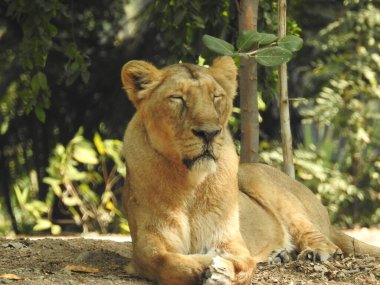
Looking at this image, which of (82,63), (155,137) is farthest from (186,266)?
(82,63)

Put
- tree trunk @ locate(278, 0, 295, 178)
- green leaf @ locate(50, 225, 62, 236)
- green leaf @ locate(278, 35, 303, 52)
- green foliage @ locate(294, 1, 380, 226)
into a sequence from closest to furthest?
1. green leaf @ locate(278, 35, 303, 52)
2. tree trunk @ locate(278, 0, 295, 178)
3. green leaf @ locate(50, 225, 62, 236)
4. green foliage @ locate(294, 1, 380, 226)

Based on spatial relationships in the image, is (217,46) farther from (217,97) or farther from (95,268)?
(95,268)

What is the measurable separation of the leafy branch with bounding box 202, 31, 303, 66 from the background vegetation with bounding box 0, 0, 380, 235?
3.43m

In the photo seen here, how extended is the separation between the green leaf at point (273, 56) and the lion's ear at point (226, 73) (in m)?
0.26

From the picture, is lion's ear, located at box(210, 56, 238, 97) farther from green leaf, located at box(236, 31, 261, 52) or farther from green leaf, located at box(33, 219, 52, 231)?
green leaf, located at box(33, 219, 52, 231)

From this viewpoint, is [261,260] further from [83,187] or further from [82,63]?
[83,187]

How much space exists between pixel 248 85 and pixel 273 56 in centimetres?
80

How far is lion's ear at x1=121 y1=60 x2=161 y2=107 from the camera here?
4.29 meters

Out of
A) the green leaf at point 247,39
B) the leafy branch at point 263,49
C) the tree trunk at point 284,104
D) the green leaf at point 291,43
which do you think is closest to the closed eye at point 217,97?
the leafy branch at point 263,49

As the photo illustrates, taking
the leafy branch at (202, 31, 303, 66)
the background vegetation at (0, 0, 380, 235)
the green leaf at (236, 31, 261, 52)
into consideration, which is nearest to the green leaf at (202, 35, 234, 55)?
the leafy branch at (202, 31, 303, 66)

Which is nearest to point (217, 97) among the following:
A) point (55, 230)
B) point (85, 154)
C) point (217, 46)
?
point (217, 46)

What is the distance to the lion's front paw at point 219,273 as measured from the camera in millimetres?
3805

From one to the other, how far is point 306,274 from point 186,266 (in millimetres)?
758

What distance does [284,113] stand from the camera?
5.54 m
